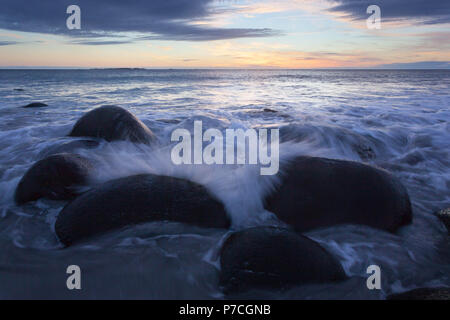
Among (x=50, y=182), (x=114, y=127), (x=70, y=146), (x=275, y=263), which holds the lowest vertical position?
(x=275, y=263)

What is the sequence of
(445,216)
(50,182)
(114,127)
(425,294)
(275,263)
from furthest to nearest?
(114,127) → (50,182) → (445,216) → (275,263) → (425,294)

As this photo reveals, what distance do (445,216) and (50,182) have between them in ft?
14.9

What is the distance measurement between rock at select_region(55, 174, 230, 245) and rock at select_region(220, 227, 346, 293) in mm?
727

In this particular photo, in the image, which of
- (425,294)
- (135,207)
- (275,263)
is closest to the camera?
(425,294)

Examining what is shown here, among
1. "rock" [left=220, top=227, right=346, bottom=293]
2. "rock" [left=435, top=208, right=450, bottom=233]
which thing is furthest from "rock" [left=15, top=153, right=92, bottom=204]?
"rock" [left=435, top=208, right=450, bottom=233]

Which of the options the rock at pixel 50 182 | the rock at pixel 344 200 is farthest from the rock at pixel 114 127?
the rock at pixel 344 200

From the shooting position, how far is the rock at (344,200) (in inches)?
122

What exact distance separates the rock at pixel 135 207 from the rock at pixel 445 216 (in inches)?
93.1

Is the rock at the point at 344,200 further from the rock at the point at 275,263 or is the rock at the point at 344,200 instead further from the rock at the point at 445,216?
the rock at the point at 275,263

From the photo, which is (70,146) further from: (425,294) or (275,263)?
(425,294)

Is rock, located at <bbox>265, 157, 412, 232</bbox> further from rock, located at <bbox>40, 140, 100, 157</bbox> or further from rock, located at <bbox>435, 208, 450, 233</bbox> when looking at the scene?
rock, located at <bbox>40, 140, 100, 157</bbox>

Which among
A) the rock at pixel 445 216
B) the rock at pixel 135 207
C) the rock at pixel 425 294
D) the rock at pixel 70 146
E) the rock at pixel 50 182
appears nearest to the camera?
the rock at pixel 425 294

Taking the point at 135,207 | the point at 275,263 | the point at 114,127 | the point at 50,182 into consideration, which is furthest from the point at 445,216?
the point at 114,127

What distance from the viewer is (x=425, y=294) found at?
218cm
